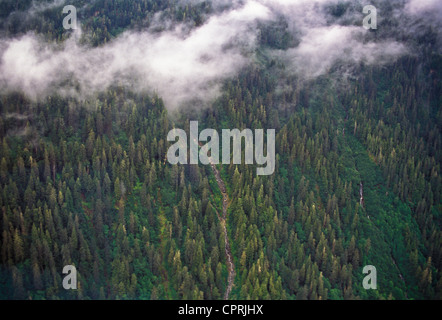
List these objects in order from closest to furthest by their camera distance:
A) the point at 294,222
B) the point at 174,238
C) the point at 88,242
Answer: the point at 88,242 < the point at 174,238 < the point at 294,222

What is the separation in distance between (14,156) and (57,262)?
159 feet

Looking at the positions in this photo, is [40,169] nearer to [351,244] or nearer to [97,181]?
[97,181]

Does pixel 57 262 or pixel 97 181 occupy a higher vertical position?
pixel 97 181

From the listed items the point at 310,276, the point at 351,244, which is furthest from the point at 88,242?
the point at 351,244

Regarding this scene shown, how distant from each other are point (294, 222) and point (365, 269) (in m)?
31.0

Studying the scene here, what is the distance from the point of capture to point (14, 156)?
624 ft

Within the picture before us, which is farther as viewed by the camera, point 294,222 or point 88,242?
point 294,222

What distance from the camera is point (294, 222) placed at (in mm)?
198500
